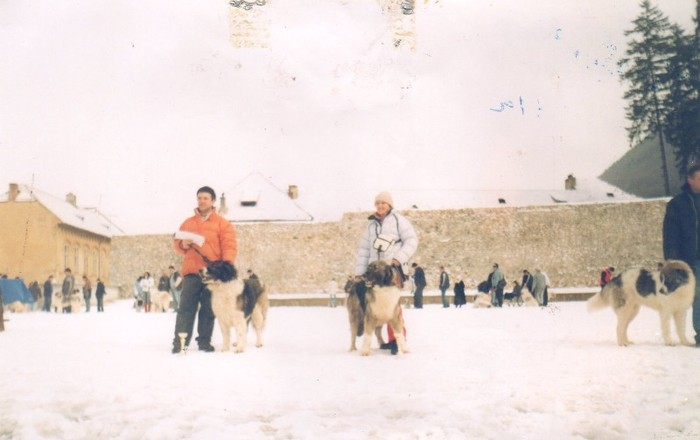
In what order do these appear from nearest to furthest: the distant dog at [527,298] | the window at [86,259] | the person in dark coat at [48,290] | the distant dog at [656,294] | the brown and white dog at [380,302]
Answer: the brown and white dog at [380,302]
the distant dog at [656,294]
the person in dark coat at [48,290]
the distant dog at [527,298]
the window at [86,259]

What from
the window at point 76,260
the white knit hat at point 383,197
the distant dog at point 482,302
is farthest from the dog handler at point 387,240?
the window at point 76,260

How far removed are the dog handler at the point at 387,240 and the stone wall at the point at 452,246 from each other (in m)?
20.7

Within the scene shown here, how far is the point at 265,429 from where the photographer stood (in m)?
3.23

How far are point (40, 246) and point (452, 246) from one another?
1892 cm

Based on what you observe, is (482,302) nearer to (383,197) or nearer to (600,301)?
(600,301)

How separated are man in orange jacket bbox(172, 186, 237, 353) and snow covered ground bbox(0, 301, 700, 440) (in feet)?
1.20

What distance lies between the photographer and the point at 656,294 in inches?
213

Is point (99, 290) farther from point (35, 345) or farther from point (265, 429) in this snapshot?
point (265, 429)

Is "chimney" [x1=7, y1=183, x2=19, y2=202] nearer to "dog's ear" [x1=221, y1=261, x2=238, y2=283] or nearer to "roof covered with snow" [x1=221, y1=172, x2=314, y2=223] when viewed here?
"dog's ear" [x1=221, y1=261, x2=238, y2=283]

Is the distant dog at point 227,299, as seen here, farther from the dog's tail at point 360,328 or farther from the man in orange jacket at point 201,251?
the dog's tail at point 360,328

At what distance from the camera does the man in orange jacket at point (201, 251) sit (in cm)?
556

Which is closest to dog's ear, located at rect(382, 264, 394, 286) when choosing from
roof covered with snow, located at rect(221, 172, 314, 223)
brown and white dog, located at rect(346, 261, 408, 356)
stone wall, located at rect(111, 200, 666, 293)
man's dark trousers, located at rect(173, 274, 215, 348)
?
brown and white dog, located at rect(346, 261, 408, 356)

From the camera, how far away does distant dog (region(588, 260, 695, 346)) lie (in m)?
5.27

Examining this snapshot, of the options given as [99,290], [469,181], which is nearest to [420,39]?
[469,181]
